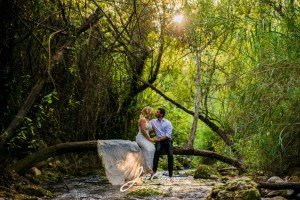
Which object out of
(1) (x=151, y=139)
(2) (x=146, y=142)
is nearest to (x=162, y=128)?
(1) (x=151, y=139)

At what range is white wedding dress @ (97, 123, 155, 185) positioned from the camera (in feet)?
25.4

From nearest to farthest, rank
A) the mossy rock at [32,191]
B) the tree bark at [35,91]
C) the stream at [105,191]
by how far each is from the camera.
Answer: the tree bark at [35,91] < the mossy rock at [32,191] < the stream at [105,191]

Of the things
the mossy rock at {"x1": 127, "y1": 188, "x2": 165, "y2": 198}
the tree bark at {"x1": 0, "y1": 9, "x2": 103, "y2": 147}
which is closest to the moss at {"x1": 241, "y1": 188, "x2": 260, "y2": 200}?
the mossy rock at {"x1": 127, "y1": 188, "x2": 165, "y2": 198}

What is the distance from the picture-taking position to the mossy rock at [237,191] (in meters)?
5.23

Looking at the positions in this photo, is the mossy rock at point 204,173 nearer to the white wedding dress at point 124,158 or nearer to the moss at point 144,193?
the white wedding dress at point 124,158

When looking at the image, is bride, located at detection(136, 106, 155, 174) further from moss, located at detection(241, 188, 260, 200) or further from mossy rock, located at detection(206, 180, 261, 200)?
moss, located at detection(241, 188, 260, 200)

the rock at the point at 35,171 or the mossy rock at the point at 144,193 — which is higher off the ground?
the rock at the point at 35,171

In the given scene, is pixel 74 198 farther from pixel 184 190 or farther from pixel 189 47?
pixel 189 47

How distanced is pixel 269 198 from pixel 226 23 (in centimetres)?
288

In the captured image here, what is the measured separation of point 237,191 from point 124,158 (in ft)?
10.7

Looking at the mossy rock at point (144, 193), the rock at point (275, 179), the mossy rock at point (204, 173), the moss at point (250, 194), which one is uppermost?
the moss at point (250, 194)

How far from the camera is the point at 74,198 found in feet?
20.5

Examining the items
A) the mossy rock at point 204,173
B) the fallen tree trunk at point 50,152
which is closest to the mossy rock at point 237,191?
the fallen tree trunk at point 50,152

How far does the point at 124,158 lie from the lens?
809cm
